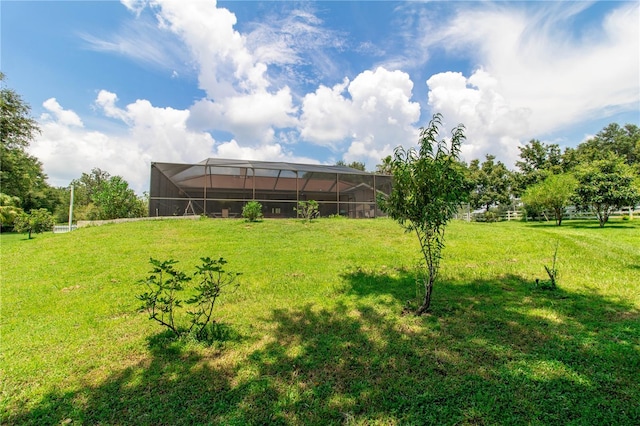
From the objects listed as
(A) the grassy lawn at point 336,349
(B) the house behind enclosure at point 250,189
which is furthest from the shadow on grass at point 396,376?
(B) the house behind enclosure at point 250,189

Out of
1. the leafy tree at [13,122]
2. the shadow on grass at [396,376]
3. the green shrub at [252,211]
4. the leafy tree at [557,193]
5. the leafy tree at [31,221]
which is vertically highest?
the leafy tree at [13,122]

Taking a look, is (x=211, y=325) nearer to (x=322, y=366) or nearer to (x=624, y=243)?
(x=322, y=366)

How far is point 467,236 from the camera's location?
922cm

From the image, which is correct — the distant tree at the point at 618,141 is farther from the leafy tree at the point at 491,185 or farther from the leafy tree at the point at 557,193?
the leafy tree at the point at 557,193

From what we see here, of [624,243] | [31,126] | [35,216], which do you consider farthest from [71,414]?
[31,126]

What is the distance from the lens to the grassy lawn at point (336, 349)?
2.16m

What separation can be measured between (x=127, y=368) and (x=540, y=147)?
121 feet

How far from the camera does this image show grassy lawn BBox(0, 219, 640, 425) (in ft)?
7.10

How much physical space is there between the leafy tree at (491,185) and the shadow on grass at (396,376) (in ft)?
96.1

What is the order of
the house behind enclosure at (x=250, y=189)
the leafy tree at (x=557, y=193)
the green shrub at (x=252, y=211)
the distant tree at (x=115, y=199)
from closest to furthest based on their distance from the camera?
the green shrub at (x=252, y=211) → the distant tree at (x=115, y=199) → the house behind enclosure at (x=250, y=189) → the leafy tree at (x=557, y=193)

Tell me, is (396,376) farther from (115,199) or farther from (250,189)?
(250,189)

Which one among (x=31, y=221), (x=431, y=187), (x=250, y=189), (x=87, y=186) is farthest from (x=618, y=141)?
(x=87, y=186)

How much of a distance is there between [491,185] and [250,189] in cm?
2567

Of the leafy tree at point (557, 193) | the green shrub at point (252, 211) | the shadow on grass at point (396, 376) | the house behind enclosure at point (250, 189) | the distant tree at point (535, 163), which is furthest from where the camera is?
the distant tree at point (535, 163)
